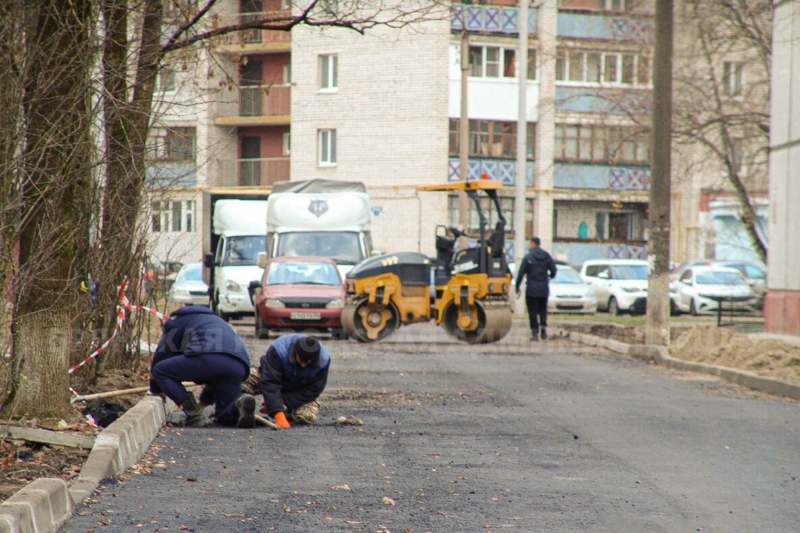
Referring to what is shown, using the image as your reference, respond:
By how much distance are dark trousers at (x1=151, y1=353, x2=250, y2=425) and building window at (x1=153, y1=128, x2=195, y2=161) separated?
6.46 feet

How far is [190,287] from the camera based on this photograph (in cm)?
3544

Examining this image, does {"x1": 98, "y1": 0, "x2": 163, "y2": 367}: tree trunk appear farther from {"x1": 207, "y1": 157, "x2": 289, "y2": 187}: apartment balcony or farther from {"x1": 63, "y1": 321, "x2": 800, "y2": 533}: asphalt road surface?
{"x1": 207, "y1": 157, "x2": 289, "y2": 187}: apartment balcony

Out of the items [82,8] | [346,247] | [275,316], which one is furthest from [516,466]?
[346,247]

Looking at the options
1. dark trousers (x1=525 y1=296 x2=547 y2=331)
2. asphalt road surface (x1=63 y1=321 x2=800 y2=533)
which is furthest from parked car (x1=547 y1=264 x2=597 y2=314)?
asphalt road surface (x1=63 y1=321 x2=800 y2=533)

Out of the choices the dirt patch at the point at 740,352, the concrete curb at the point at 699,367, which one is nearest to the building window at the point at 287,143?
the concrete curb at the point at 699,367

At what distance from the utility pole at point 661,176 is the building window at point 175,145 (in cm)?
942

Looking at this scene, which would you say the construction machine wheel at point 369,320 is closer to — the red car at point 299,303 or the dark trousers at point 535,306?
the red car at point 299,303

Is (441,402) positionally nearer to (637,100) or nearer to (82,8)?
(82,8)

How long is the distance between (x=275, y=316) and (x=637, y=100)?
1938 cm

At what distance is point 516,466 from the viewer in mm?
9242

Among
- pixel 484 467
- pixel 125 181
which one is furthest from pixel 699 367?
pixel 484 467

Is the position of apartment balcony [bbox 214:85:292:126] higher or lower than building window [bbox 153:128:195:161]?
higher

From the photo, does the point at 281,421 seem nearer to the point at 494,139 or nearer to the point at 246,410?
the point at 246,410

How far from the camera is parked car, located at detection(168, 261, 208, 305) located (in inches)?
1340
